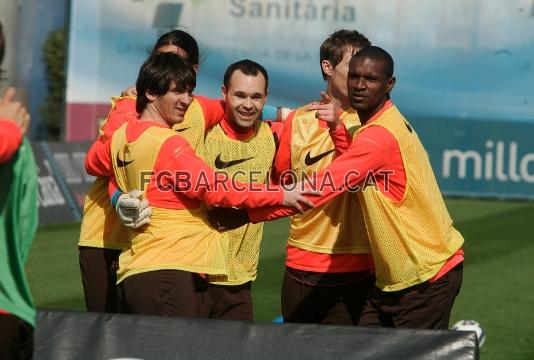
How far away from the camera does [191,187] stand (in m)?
5.67

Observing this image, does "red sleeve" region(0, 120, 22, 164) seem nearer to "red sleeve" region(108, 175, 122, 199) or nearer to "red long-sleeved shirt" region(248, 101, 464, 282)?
"red sleeve" region(108, 175, 122, 199)

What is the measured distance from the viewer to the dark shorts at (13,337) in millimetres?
4418

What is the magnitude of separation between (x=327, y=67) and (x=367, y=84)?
2.86ft

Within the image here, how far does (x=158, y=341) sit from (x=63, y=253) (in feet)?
28.2

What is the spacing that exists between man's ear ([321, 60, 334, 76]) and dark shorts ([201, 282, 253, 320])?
1.26 meters

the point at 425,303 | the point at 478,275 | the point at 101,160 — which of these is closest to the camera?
the point at 425,303

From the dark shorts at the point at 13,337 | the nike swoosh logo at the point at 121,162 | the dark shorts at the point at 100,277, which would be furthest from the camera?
the dark shorts at the point at 100,277

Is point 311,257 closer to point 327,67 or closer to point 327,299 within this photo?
point 327,299

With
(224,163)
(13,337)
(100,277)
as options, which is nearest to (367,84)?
(224,163)

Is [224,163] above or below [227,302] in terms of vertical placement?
above

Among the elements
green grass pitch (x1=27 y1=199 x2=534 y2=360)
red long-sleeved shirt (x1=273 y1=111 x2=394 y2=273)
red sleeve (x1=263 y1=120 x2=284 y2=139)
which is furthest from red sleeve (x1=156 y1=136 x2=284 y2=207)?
green grass pitch (x1=27 y1=199 x2=534 y2=360)

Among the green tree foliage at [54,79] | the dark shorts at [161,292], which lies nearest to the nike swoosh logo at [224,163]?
the dark shorts at [161,292]

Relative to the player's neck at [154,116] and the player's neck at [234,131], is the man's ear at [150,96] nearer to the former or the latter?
the player's neck at [154,116]

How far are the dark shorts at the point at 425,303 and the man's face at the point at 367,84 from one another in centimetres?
91
